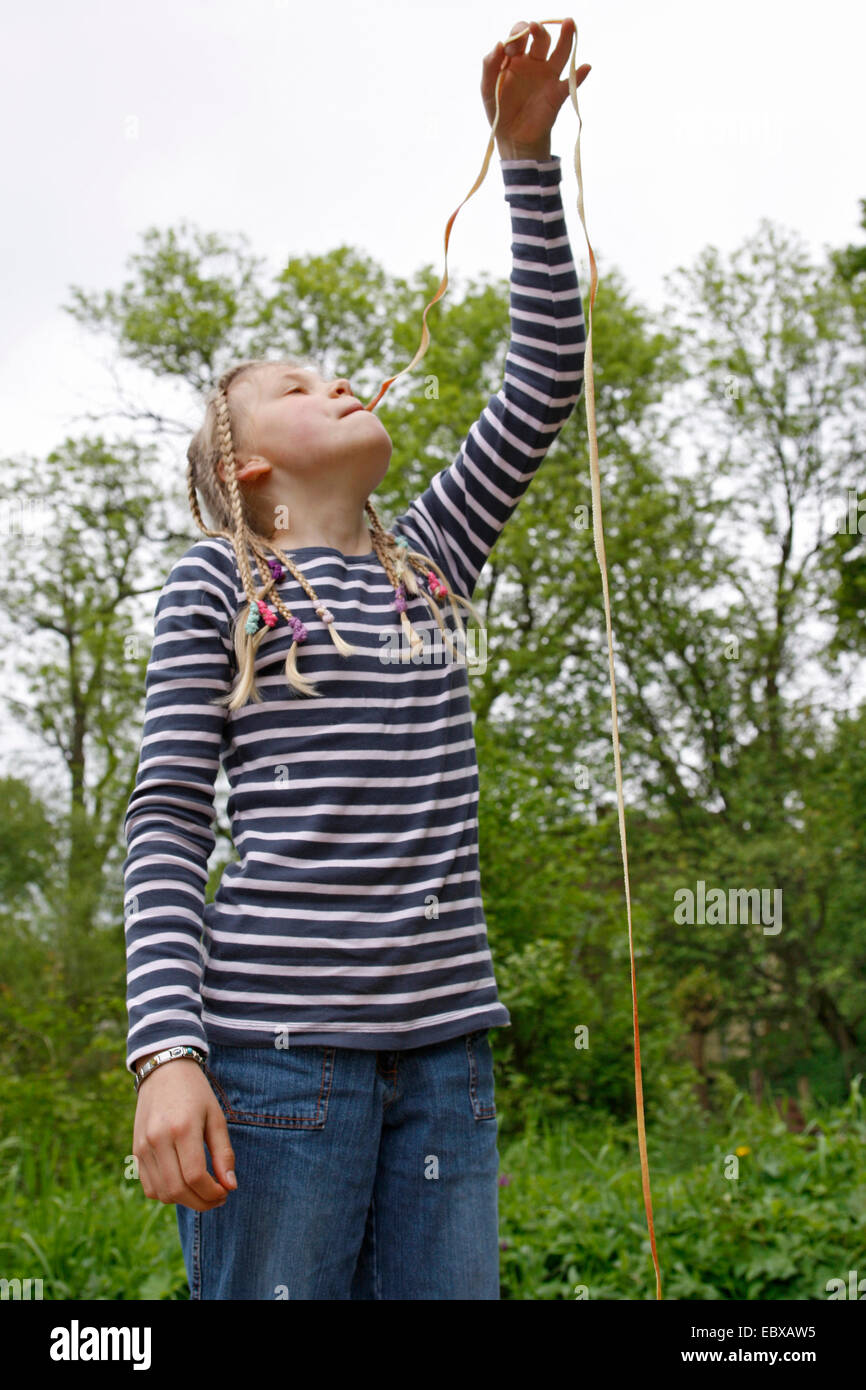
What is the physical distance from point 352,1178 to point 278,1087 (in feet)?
0.38

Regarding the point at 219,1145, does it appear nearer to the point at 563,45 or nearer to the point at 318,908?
the point at 318,908

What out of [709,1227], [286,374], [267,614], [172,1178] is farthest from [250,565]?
[709,1227]

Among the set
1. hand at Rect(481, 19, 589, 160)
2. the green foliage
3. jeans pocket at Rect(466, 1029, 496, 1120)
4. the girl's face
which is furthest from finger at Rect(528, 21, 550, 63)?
the green foliage

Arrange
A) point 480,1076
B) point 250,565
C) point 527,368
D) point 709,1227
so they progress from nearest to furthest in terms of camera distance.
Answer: point 480,1076 < point 250,565 < point 527,368 < point 709,1227

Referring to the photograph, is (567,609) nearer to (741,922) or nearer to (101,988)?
(741,922)

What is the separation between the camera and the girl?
3.67ft

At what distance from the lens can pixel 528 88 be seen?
1390 mm

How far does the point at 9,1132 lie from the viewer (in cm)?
514

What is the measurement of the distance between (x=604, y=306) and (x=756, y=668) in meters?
3.16

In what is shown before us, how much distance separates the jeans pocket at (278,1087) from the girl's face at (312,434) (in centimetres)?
67

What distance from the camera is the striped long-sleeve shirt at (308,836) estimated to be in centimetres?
116

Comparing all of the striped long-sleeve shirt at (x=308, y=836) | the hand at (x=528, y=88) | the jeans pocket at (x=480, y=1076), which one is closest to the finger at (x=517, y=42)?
the hand at (x=528, y=88)

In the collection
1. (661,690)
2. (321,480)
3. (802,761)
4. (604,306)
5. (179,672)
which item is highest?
(604,306)

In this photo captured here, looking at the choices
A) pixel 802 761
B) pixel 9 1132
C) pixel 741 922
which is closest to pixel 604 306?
pixel 802 761
